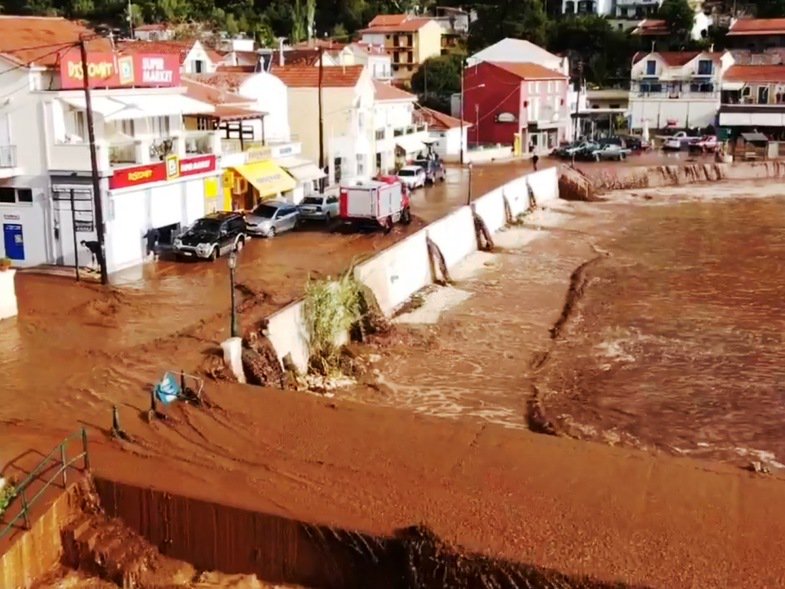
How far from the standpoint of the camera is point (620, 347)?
87.9 ft

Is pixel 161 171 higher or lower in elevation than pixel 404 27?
lower

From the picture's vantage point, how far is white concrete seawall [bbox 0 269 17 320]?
78.8 ft

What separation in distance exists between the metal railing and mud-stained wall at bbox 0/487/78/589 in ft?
0.65

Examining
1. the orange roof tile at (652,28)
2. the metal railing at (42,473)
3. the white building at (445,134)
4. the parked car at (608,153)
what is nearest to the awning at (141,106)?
the metal railing at (42,473)

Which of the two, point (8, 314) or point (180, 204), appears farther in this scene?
point (180, 204)

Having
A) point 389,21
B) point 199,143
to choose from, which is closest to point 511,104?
point 389,21

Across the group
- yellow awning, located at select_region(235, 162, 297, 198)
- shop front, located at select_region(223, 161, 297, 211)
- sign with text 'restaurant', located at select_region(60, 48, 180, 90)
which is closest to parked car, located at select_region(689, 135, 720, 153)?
yellow awning, located at select_region(235, 162, 297, 198)

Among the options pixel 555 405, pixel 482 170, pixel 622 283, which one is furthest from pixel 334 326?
pixel 482 170

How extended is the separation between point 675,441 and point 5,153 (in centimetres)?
A: 2122

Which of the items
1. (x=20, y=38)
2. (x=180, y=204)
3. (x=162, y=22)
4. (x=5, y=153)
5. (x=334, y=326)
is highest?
(x=162, y=22)

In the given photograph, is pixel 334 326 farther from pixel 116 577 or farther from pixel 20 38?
pixel 20 38

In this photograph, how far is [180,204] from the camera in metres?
33.1

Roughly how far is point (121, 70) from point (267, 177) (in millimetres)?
9638

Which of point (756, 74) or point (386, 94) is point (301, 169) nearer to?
point (386, 94)
